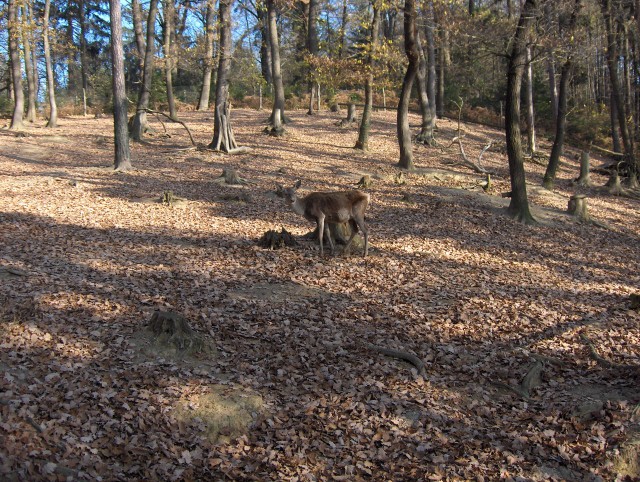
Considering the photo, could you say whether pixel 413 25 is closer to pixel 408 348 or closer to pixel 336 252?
pixel 336 252

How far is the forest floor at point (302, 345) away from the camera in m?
5.32

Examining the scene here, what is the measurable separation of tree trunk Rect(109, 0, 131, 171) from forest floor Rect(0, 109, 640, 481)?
218cm

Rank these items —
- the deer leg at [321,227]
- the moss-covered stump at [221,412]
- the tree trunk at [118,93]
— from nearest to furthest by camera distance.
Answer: the moss-covered stump at [221,412]
the deer leg at [321,227]
the tree trunk at [118,93]

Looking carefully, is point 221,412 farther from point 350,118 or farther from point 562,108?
point 350,118

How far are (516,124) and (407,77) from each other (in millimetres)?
5822

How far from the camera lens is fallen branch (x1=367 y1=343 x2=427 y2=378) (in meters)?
7.22

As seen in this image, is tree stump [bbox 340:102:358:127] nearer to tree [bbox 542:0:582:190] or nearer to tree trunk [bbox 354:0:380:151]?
tree trunk [bbox 354:0:380:151]

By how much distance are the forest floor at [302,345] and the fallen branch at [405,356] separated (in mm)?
82

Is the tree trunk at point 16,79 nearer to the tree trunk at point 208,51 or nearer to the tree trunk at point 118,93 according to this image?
the tree trunk at point 208,51

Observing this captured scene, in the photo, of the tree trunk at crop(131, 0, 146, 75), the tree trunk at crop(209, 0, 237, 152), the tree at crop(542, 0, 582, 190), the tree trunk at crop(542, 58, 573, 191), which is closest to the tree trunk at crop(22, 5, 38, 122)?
the tree trunk at crop(131, 0, 146, 75)

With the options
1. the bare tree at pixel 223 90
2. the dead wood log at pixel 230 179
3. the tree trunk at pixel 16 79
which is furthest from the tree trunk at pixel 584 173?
the tree trunk at pixel 16 79

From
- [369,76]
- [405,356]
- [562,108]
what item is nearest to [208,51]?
[369,76]

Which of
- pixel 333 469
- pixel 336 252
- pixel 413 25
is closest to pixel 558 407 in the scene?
pixel 333 469

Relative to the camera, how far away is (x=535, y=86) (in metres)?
40.3
